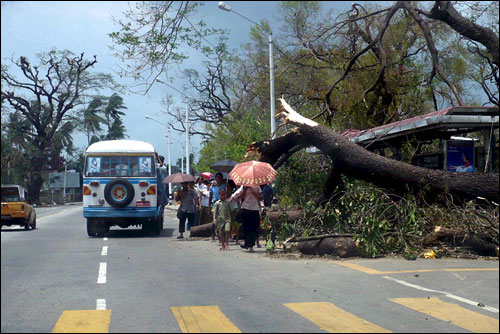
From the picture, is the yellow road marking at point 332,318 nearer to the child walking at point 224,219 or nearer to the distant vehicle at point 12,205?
the distant vehicle at point 12,205

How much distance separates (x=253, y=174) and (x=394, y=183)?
3033 millimetres

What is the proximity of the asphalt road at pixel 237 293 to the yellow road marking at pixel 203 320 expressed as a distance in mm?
12

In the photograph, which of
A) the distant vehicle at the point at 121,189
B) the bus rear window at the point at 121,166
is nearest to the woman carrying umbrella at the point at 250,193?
the distant vehicle at the point at 121,189

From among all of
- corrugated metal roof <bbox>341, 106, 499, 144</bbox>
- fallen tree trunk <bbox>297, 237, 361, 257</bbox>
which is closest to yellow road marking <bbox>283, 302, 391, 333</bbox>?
fallen tree trunk <bbox>297, 237, 361, 257</bbox>

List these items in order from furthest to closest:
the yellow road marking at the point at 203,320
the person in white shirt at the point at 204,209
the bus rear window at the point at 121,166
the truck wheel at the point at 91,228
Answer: the person in white shirt at the point at 204,209, the truck wheel at the point at 91,228, the bus rear window at the point at 121,166, the yellow road marking at the point at 203,320

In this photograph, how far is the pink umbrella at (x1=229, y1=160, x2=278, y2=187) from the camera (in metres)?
13.4

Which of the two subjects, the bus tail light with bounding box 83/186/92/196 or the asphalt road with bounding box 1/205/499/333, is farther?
the bus tail light with bounding box 83/186/92/196

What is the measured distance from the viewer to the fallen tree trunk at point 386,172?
38.5 ft

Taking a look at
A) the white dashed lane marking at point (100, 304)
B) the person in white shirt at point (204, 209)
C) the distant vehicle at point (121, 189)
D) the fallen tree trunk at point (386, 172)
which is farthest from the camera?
the person in white shirt at point (204, 209)

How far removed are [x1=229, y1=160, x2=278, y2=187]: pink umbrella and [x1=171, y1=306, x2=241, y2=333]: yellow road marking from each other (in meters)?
6.28

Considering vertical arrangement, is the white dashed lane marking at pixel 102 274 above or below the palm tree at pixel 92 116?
below

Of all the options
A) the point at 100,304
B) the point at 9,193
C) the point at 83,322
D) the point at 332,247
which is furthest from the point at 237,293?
the point at 9,193

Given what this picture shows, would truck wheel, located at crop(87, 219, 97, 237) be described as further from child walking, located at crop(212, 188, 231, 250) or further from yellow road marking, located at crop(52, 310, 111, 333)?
yellow road marking, located at crop(52, 310, 111, 333)

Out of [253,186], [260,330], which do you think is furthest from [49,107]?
[253,186]
